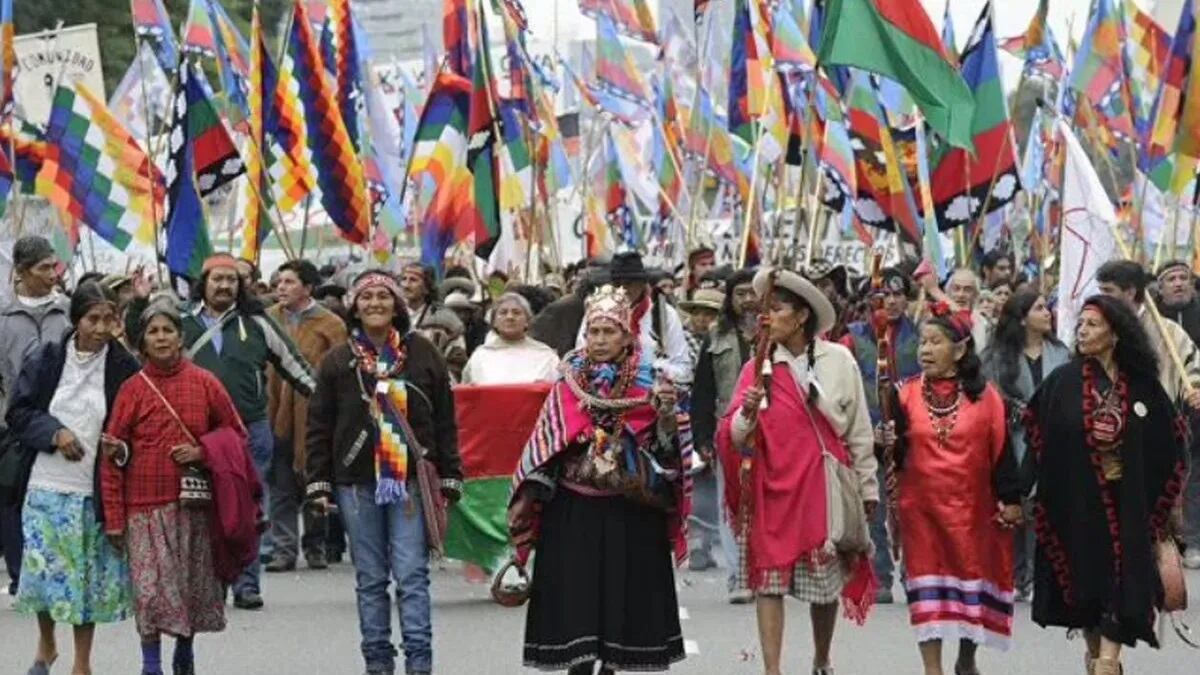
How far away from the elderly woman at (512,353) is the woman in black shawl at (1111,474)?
449 centimetres

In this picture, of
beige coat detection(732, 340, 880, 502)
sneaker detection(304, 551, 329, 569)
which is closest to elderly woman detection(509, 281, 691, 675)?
beige coat detection(732, 340, 880, 502)

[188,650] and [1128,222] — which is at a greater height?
[188,650]

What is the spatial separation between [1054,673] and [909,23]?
3.68 m

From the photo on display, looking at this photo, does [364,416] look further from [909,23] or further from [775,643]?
[909,23]

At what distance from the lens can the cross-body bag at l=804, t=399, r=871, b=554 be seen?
12.0 meters

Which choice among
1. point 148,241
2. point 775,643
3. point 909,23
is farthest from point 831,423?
point 148,241

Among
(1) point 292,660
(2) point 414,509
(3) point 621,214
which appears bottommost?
(3) point 621,214

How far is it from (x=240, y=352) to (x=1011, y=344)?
377 centimetres

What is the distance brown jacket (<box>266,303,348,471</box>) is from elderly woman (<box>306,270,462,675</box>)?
13.5 feet

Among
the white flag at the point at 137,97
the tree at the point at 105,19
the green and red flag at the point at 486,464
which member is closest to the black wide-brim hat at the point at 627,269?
the green and red flag at the point at 486,464

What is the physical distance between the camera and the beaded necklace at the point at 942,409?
12.3 metres

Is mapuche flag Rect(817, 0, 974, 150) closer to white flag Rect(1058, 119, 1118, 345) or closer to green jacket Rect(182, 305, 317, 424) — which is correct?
white flag Rect(1058, 119, 1118, 345)

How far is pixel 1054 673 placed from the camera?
43.7ft

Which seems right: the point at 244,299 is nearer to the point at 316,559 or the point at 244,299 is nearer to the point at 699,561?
the point at 316,559
